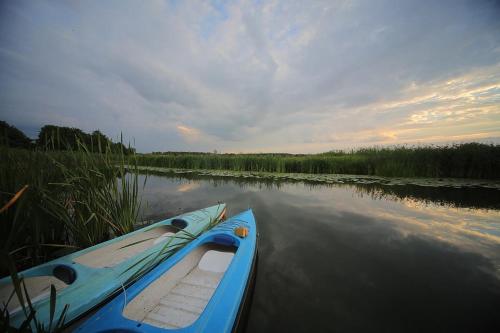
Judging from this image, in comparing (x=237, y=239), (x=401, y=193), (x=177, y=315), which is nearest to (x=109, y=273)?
(x=177, y=315)

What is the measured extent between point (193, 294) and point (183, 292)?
115 mm

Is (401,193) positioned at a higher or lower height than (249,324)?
higher

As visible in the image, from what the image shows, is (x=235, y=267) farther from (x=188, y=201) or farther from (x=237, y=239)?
(x=188, y=201)

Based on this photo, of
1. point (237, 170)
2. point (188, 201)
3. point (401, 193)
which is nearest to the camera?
point (188, 201)

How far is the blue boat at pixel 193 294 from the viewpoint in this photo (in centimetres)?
126

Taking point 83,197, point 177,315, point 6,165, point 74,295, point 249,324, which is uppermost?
point 6,165

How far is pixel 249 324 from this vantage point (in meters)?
1.87

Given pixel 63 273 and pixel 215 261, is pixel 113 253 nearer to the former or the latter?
pixel 63 273

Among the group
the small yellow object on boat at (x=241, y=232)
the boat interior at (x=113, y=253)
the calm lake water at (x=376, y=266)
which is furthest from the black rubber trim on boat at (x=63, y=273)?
the calm lake water at (x=376, y=266)

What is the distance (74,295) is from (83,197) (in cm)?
145

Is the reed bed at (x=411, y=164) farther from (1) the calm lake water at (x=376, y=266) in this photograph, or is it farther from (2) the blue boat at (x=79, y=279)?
(2) the blue boat at (x=79, y=279)

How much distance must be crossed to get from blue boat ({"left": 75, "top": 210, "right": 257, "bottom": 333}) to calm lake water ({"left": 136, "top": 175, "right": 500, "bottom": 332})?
0.53 metres

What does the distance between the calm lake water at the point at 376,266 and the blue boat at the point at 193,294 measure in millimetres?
534

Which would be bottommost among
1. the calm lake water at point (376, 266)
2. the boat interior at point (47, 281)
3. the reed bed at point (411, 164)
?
the calm lake water at point (376, 266)
